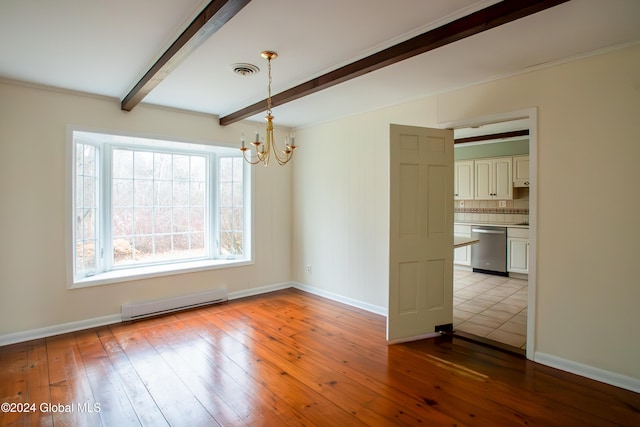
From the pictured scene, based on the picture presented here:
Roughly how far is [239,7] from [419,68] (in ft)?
5.70

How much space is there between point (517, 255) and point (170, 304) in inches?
229

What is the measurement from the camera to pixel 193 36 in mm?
2174

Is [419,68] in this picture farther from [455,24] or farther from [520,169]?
[520,169]

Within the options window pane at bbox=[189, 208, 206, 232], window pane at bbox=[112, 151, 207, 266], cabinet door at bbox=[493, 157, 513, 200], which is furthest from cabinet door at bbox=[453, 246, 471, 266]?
window pane at bbox=[112, 151, 207, 266]

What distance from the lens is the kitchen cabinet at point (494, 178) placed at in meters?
6.43

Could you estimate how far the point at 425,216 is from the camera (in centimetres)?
350

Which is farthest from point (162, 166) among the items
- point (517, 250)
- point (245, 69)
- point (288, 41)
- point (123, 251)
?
point (517, 250)

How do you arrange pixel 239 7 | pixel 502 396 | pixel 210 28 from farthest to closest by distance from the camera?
pixel 502 396 → pixel 210 28 → pixel 239 7

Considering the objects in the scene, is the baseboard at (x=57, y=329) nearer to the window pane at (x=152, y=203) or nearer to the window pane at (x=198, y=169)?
the window pane at (x=152, y=203)

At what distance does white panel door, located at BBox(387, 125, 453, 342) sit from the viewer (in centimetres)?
334

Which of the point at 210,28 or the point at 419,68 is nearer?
the point at 210,28

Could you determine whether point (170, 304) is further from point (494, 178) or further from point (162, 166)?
point (494, 178)

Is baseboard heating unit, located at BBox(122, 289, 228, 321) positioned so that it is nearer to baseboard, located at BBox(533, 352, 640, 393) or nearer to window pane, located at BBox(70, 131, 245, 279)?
window pane, located at BBox(70, 131, 245, 279)

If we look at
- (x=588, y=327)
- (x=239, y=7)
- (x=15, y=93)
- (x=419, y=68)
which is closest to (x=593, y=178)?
(x=588, y=327)
